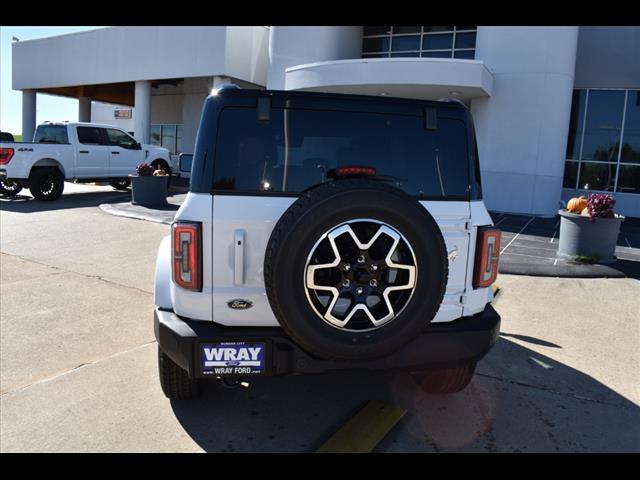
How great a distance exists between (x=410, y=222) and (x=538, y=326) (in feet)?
10.8

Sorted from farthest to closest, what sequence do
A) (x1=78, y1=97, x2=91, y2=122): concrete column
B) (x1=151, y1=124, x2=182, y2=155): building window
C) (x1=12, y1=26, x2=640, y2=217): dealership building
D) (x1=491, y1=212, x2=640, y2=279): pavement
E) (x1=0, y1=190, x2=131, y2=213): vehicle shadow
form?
(x1=78, y1=97, x2=91, y2=122): concrete column, (x1=151, y1=124, x2=182, y2=155): building window, (x1=12, y1=26, x2=640, y2=217): dealership building, (x1=0, y1=190, x2=131, y2=213): vehicle shadow, (x1=491, y1=212, x2=640, y2=279): pavement

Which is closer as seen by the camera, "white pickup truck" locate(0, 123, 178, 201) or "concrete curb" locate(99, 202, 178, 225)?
"concrete curb" locate(99, 202, 178, 225)

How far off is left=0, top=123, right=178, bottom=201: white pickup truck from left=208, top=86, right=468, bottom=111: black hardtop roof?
12612 mm

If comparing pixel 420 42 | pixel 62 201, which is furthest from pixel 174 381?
pixel 420 42

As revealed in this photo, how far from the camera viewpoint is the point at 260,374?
8.49 ft

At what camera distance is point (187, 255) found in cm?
264

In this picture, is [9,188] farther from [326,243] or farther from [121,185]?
[326,243]

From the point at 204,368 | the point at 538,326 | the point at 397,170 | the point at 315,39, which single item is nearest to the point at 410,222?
the point at 397,170

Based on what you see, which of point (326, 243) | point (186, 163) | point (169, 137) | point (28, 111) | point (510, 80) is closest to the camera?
point (326, 243)

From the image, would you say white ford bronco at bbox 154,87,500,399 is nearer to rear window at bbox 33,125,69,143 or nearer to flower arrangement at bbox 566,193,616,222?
flower arrangement at bbox 566,193,616,222

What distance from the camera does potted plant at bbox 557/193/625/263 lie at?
7891mm

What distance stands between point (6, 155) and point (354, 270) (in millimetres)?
13488

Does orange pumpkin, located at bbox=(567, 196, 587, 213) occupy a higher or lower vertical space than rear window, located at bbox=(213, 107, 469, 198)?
lower

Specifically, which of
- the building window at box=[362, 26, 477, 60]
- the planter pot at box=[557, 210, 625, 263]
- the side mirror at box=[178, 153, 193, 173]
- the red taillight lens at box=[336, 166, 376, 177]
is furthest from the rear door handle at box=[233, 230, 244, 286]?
the building window at box=[362, 26, 477, 60]
